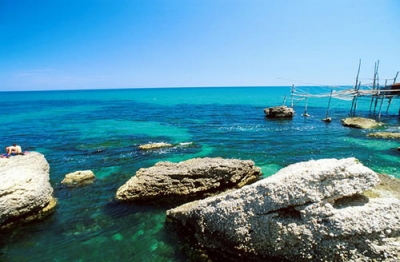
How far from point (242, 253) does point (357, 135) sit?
3157cm

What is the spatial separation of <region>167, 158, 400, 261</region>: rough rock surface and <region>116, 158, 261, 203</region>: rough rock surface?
17.4 feet

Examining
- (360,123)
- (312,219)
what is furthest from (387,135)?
(312,219)

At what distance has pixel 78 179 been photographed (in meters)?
19.2

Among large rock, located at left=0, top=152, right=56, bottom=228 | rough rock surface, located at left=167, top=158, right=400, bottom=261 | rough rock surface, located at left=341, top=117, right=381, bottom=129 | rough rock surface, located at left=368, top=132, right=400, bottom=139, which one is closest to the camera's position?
rough rock surface, located at left=167, top=158, right=400, bottom=261

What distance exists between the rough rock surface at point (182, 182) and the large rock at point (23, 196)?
13.5 ft

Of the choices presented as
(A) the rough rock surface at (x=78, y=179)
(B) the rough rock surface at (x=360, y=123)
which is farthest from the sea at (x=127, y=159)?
(B) the rough rock surface at (x=360, y=123)

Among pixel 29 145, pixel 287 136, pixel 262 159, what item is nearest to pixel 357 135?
pixel 287 136

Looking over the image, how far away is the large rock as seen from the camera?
13.0m

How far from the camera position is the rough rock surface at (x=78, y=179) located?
18884 mm

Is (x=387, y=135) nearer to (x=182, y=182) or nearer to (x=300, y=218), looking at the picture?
(x=182, y=182)

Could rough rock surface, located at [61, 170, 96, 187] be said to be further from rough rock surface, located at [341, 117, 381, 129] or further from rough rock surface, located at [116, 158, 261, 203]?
rough rock surface, located at [341, 117, 381, 129]

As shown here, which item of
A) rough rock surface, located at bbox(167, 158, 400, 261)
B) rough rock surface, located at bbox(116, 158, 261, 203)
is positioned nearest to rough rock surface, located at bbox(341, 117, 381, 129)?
rough rock surface, located at bbox(116, 158, 261, 203)

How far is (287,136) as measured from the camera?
1368 inches

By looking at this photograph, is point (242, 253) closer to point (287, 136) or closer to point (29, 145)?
point (287, 136)
